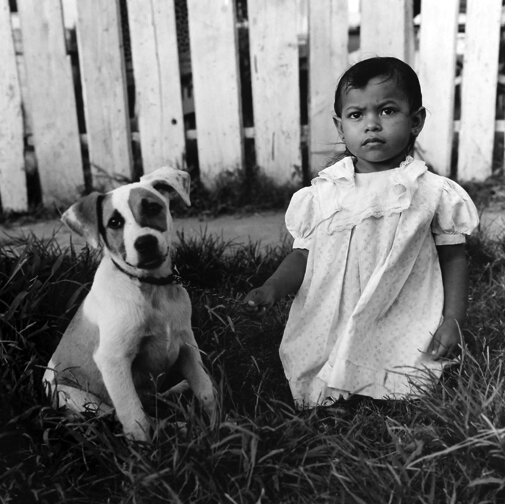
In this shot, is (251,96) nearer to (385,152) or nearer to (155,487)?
(385,152)

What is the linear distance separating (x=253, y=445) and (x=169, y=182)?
0.96 m

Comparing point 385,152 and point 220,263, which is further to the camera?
point 220,263

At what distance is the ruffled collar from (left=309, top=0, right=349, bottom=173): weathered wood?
240 cm

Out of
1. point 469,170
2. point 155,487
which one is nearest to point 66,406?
point 155,487

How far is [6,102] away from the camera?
5.59 meters

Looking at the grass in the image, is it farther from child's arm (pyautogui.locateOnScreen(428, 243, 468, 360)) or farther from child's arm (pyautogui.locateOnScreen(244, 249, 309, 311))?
child's arm (pyautogui.locateOnScreen(244, 249, 309, 311))

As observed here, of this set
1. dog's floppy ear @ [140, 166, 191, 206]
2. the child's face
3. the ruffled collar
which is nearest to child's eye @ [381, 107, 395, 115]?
the child's face

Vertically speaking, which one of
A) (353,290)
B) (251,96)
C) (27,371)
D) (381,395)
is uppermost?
(251,96)

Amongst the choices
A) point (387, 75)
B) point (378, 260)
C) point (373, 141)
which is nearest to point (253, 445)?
point (378, 260)

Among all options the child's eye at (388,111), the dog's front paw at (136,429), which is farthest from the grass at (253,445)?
the child's eye at (388,111)

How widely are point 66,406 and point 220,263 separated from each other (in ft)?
4.79

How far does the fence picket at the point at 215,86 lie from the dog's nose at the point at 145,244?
328 cm

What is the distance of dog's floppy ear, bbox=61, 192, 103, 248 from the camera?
8.23 ft

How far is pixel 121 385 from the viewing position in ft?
8.14
